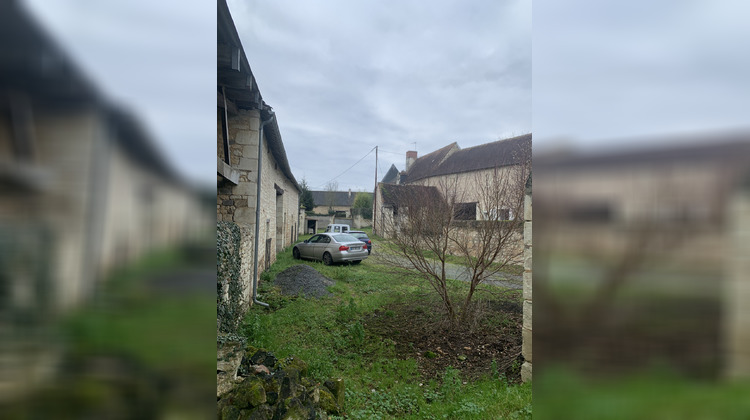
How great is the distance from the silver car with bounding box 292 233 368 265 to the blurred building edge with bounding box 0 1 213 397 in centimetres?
1033

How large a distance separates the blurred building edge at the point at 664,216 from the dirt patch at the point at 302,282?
637 centimetres

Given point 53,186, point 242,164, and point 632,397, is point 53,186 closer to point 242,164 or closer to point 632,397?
point 632,397

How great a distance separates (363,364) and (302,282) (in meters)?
3.70

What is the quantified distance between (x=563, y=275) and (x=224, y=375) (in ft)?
8.31

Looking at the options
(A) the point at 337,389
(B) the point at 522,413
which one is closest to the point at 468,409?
(B) the point at 522,413

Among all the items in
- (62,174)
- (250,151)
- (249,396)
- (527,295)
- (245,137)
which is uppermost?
(245,137)

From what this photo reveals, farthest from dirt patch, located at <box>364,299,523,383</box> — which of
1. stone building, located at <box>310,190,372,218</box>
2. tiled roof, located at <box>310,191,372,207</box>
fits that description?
tiled roof, located at <box>310,191,372,207</box>

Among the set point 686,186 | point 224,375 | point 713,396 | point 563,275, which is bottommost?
point 224,375

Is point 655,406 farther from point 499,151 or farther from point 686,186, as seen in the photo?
point 499,151

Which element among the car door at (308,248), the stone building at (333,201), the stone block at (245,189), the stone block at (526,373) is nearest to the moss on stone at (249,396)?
the stone block at (526,373)

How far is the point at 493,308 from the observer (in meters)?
6.28

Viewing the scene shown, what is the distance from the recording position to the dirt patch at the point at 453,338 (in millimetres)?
3896

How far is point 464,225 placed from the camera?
17.2ft

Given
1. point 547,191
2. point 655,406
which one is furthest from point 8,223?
point 655,406
